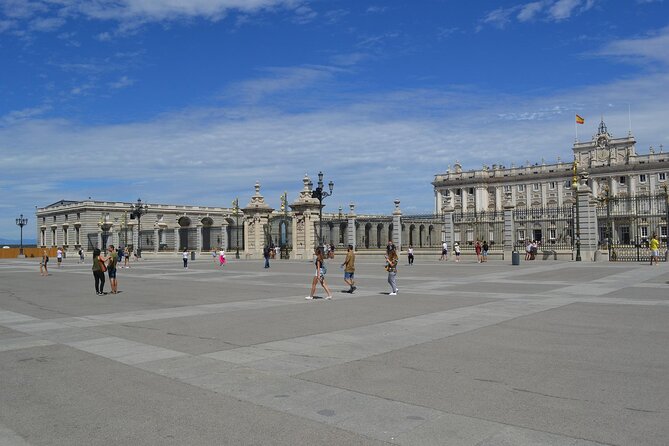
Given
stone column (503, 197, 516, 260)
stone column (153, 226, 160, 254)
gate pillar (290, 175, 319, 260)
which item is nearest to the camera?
stone column (503, 197, 516, 260)

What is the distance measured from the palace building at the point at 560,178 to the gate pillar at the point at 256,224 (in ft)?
175

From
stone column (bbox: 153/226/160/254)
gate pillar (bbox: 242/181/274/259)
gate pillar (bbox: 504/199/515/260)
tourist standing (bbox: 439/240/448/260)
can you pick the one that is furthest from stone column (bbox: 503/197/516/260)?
stone column (bbox: 153/226/160/254)

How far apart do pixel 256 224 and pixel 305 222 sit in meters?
5.67

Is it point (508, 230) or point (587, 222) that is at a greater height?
point (587, 222)

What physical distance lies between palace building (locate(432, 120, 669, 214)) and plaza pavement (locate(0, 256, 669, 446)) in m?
81.2

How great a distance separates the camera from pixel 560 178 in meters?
105

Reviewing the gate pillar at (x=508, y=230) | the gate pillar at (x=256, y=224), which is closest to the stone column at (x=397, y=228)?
the gate pillar at (x=508, y=230)

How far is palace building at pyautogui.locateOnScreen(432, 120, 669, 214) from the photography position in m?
95.4

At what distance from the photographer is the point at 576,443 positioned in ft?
15.8

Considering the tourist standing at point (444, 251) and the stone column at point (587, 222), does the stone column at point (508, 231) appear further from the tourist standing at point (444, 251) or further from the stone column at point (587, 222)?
the stone column at point (587, 222)

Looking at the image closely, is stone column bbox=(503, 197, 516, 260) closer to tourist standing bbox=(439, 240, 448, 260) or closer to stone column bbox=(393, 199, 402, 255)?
tourist standing bbox=(439, 240, 448, 260)

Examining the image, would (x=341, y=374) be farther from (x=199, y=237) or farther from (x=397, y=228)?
(x=199, y=237)

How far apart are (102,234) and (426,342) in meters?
62.1


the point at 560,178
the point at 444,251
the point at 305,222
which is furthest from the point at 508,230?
the point at 560,178
